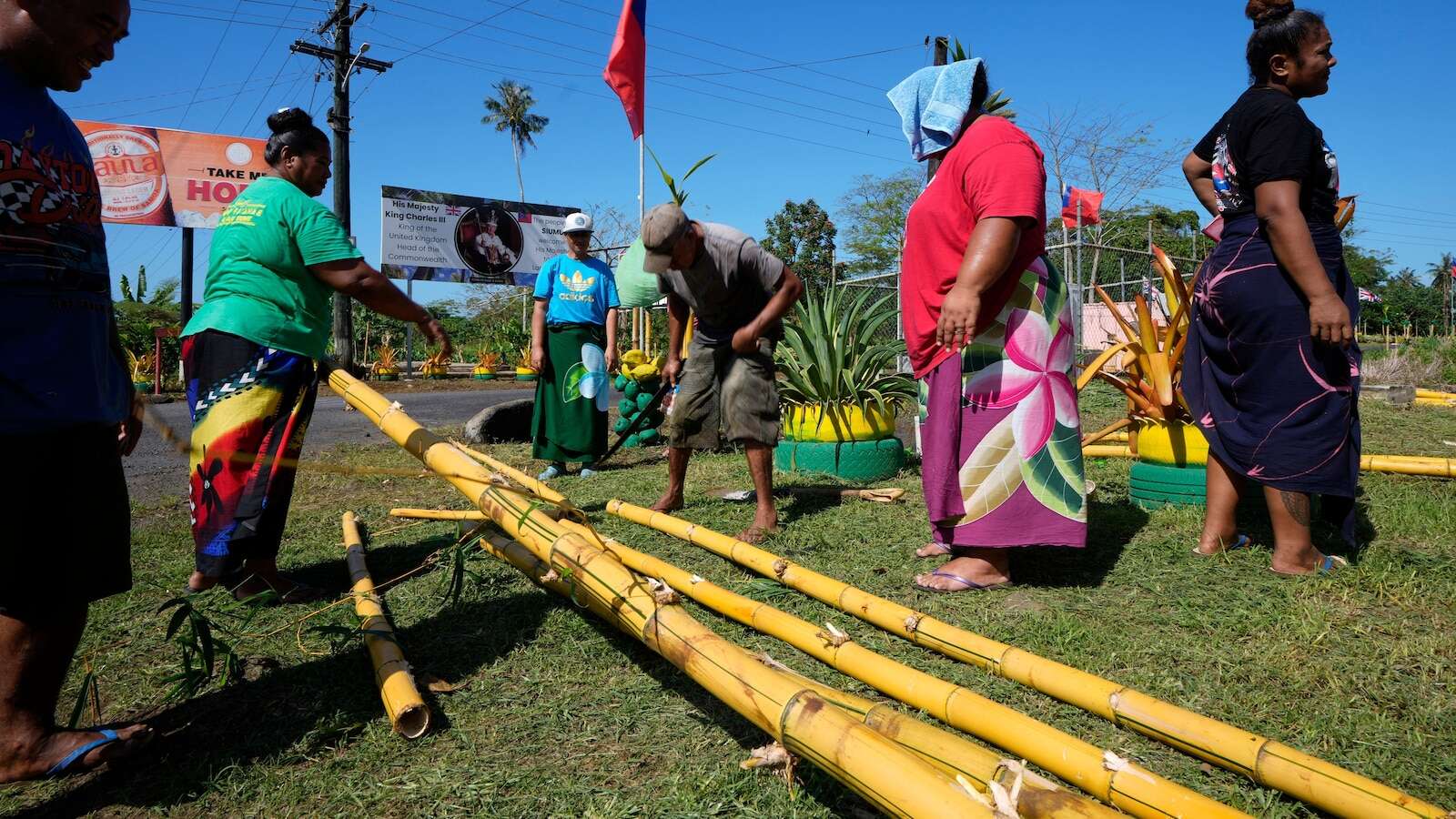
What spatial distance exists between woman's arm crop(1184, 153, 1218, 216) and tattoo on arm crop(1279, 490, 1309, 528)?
3.81ft

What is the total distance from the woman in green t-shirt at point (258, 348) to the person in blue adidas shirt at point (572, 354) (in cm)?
282

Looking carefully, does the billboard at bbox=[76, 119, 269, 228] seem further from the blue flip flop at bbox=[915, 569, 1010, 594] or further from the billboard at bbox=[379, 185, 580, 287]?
the blue flip flop at bbox=[915, 569, 1010, 594]

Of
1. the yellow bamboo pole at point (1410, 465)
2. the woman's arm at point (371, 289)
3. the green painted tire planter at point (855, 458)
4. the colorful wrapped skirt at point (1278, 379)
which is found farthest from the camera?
the green painted tire planter at point (855, 458)

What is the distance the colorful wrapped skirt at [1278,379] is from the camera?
275 cm

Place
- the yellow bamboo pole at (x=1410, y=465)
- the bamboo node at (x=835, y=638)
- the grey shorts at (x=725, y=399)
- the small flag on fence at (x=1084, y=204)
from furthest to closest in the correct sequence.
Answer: the small flag on fence at (x=1084, y=204)
the yellow bamboo pole at (x=1410, y=465)
the grey shorts at (x=725, y=399)
the bamboo node at (x=835, y=638)

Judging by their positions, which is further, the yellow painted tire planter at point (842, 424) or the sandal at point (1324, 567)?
the yellow painted tire planter at point (842, 424)

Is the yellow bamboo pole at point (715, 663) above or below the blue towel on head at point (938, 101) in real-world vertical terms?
below

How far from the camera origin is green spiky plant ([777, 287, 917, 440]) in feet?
17.7

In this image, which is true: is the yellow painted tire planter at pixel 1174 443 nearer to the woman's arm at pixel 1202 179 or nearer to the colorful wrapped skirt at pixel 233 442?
the woman's arm at pixel 1202 179

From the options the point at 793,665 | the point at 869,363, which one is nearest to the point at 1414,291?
the point at 869,363

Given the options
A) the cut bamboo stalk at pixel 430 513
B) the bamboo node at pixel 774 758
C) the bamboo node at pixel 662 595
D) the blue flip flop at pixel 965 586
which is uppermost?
the bamboo node at pixel 662 595

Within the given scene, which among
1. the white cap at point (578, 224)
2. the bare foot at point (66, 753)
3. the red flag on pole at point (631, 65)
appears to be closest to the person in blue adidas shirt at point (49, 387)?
the bare foot at point (66, 753)

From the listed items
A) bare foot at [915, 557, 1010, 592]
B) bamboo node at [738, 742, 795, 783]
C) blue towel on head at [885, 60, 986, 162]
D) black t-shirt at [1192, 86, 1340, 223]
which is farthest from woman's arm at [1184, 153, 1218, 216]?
bamboo node at [738, 742, 795, 783]

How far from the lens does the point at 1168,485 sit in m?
3.85
